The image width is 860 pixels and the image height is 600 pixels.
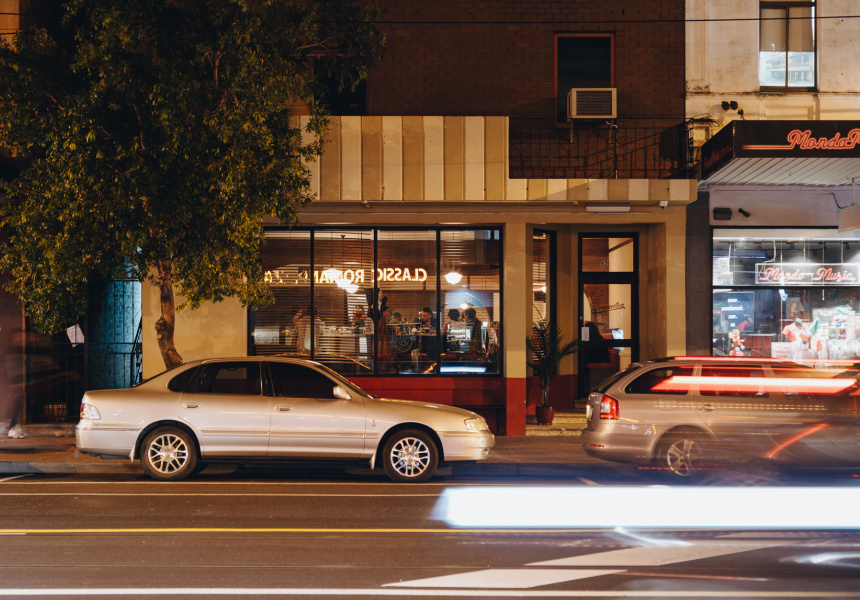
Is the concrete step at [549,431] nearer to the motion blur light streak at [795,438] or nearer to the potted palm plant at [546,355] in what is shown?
the potted palm plant at [546,355]

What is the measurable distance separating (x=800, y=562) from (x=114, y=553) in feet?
18.6

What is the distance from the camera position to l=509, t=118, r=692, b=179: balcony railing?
13.5m

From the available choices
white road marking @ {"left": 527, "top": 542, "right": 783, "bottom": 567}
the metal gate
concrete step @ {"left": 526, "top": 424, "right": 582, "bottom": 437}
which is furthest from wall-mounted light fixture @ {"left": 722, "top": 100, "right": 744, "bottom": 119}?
the metal gate

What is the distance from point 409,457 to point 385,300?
16.0ft

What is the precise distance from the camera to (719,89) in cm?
1348

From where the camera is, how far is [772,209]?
538 inches

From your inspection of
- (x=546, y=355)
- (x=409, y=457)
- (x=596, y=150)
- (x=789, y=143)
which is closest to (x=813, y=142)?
(x=789, y=143)

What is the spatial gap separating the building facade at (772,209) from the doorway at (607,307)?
1489mm

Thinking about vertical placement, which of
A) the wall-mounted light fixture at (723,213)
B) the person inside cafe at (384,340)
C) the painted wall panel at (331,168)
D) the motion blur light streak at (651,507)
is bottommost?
the motion blur light streak at (651,507)

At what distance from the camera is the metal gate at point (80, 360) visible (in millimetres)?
13297

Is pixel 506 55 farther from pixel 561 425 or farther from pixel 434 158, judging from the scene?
pixel 561 425

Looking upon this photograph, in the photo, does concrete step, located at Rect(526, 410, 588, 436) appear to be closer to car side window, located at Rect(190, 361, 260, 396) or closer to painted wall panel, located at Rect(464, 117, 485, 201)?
painted wall panel, located at Rect(464, 117, 485, 201)

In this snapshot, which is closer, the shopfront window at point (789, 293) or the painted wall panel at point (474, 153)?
the painted wall panel at point (474, 153)

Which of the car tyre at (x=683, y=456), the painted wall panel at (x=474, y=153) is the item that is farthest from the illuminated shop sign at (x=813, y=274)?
the car tyre at (x=683, y=456)
